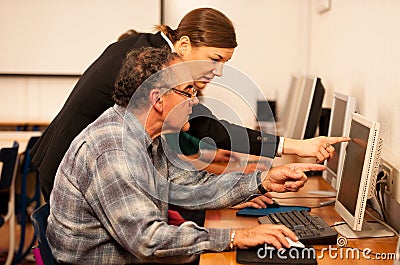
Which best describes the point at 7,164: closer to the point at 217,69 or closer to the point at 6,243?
the point at 6,243

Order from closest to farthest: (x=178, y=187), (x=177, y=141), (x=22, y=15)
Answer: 1. (x=178, y=187)
2. (x=177, y=141)
3. (x=22, y=15)

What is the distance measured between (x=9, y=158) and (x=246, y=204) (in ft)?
6.27

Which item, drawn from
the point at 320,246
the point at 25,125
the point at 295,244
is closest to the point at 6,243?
the point at 25,125

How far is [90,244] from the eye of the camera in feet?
6.79

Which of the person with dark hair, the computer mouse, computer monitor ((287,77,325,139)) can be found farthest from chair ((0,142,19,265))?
the computer mouse

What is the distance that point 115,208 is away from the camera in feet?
6.35

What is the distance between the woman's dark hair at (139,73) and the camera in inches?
82.6

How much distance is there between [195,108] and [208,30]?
0.42 metres

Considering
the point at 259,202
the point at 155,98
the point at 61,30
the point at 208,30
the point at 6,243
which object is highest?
the point at 208,30

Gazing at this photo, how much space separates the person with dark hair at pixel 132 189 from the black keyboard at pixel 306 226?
0.16 metres

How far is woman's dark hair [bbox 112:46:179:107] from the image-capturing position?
2.10m

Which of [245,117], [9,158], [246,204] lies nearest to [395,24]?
[246,204]

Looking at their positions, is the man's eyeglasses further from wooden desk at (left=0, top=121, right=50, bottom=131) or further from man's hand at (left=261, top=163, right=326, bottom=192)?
wooden desk at (left=0, top=121, right=50, bottom=131)

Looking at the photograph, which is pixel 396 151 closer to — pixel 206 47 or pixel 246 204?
pixel 246 204
